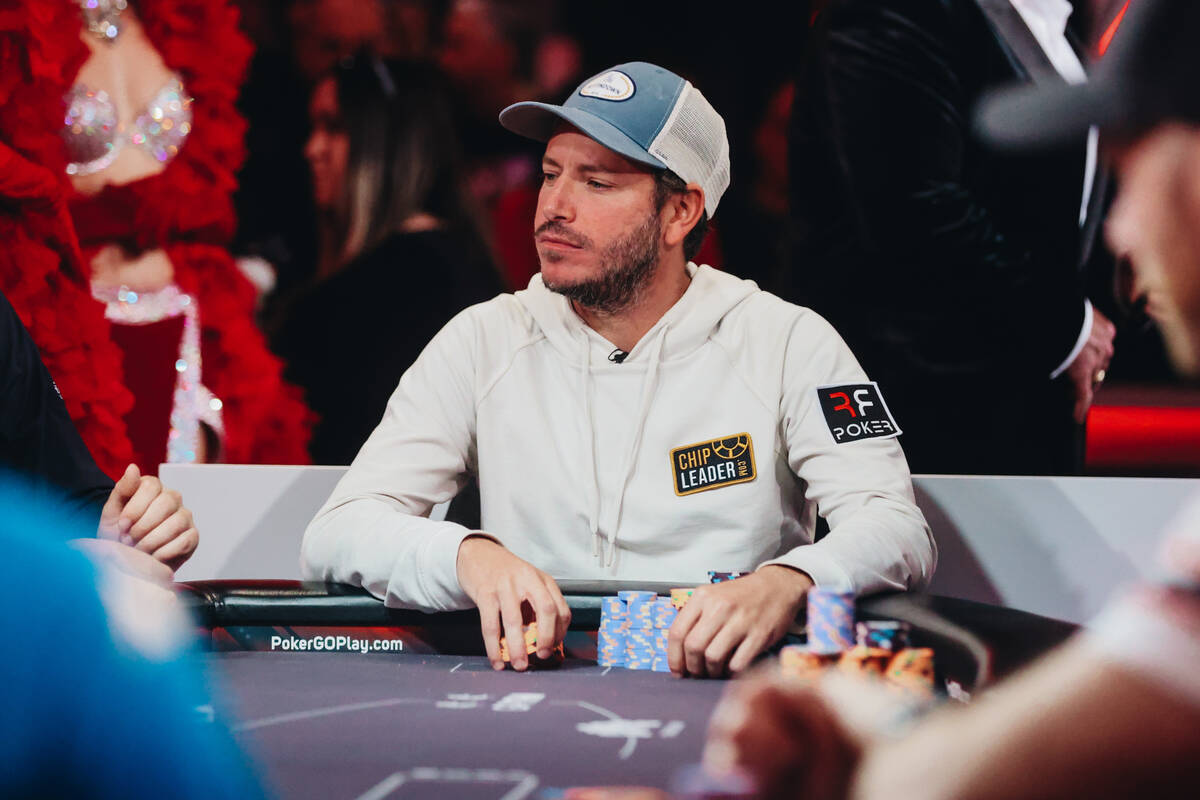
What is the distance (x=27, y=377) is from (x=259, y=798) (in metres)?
1.53

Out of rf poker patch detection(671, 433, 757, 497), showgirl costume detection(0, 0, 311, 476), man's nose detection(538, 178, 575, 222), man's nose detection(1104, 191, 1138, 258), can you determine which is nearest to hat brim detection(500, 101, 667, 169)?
man's nose detection(538, 178, 575, 222)

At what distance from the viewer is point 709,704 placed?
4.45ft

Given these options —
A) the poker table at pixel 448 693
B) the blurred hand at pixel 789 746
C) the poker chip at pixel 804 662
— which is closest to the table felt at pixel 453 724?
the poker table at pixel 448 693

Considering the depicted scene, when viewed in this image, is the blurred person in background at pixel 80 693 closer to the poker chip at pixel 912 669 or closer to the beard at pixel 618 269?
the poker chip at pixel 912 669

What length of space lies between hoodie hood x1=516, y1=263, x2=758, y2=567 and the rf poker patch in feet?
0.29

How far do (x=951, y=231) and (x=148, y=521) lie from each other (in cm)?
205

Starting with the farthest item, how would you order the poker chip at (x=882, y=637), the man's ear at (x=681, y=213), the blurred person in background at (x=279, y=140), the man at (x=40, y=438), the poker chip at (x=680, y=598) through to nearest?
the blurred person in background at (x=279, y=140) < the man's ear at (x=681, y=213) < the man at (x=40, y=438) < the poker chip at (x=680, y=598) < the poker chip at (x=882, y=637)

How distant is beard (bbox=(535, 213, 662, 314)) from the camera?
2.23 meters

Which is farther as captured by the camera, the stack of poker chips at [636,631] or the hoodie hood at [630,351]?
the hoodie hood at [630,351]

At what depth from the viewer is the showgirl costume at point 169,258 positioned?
295 cm

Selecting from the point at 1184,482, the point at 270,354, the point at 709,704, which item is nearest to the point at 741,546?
the point at 709,704

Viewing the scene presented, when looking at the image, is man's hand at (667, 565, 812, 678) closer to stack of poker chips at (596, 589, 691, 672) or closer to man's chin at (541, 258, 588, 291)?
stack of poker chips at (596, 589, 691, 672)

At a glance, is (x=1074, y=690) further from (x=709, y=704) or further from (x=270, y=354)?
(x=270, y=354)

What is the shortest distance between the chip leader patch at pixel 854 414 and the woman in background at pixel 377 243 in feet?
4.72
